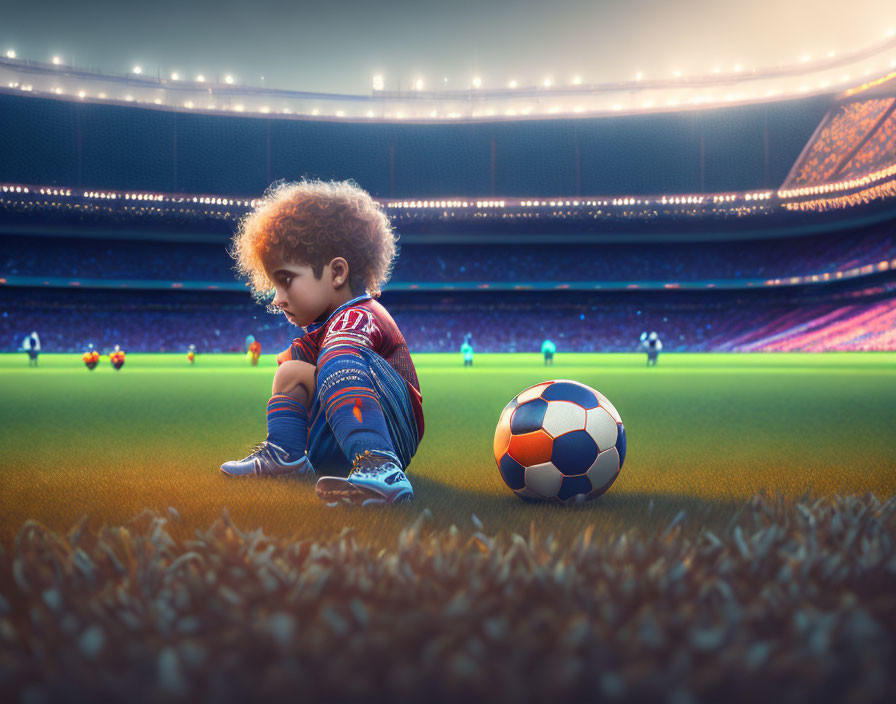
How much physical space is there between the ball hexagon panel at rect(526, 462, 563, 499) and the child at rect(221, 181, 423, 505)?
1.43ft

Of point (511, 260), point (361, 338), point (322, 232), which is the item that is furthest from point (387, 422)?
point (511, 260)

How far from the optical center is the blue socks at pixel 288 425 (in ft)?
8.07

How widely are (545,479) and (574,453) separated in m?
0.14

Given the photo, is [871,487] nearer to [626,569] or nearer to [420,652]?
[626,569]

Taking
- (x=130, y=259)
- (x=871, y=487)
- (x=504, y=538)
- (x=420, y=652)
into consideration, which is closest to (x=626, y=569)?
(x=504, y=538)

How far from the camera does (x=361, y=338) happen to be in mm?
2189

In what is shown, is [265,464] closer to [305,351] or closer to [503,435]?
[305,351]

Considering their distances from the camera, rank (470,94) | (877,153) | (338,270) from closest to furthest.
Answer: (338,270), (877,153), (470,94)

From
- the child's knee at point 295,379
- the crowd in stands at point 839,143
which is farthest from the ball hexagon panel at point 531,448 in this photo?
the crowd in stands at point 839,143

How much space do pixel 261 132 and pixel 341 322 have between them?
105 ft

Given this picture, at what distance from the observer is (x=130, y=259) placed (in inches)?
1169

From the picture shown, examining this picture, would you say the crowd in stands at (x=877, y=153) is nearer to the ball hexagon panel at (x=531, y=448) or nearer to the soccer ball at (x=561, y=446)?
the soccer ball at (x=561, y=446)

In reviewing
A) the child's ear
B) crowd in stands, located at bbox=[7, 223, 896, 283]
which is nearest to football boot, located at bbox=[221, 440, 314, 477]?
the child's ear

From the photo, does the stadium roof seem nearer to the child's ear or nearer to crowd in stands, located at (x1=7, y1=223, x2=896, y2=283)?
crowd in stands, located at (x1=7, y1=223, x2=896, y2=283)
